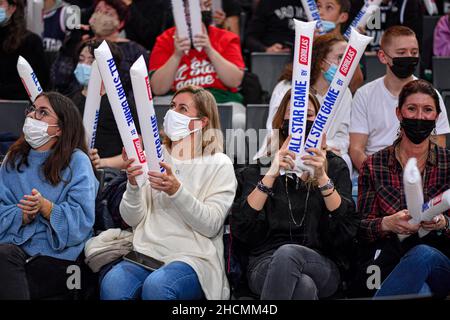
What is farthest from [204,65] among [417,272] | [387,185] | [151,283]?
[417,272]

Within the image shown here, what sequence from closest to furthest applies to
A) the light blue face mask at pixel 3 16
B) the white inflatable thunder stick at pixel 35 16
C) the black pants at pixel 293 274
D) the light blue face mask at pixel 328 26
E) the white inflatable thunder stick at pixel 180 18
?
the black pants at pixel 293 274 → the white inflatable thunder stick at pixel 180 18 → the light blue face mask at pixel 328 26 → the light blue face mask at pixel 3 16 → the white inflatable thunder stick at pixel 35 16

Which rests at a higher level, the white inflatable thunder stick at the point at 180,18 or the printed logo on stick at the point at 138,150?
the white inflatable thunder stick at the point at 180,18

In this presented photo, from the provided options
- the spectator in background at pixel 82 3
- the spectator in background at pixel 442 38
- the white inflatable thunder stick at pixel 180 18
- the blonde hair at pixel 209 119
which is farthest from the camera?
the spectator in background at pixel 82 3

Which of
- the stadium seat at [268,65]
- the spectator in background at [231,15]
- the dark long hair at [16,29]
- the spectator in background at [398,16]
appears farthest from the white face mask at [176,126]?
the spectator in background at [231,15]

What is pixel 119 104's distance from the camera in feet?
14.7

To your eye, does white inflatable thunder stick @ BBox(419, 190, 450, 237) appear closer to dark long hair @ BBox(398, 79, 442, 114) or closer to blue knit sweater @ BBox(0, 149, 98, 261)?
dark long hair @ BBox(398, 79, 442, 114)

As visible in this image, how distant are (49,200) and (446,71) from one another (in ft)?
10.2

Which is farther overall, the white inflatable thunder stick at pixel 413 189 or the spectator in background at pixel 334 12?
the spectator in background at pixel 334 12

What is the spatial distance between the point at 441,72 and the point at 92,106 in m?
2.60

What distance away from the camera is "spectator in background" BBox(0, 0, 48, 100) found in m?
6.58

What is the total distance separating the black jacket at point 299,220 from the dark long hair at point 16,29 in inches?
106

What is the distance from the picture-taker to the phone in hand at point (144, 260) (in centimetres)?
454

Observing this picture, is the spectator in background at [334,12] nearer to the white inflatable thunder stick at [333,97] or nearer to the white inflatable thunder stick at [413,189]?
the white inflatable thunder stick at [333,97]
